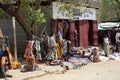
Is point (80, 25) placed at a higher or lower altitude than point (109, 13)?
lower

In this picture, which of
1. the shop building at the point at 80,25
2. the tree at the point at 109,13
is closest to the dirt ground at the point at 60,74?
the shop building at the point at 80,25

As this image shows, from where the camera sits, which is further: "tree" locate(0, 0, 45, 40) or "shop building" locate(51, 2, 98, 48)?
"shop building" locate(51, 2, 98, 48)

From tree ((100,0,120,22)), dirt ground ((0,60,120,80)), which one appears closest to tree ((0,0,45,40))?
dirt ground ((0,60,120,80))

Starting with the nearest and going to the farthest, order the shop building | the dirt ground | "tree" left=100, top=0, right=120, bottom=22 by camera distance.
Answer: the dirt ground < the shop building < "tree" left=100, top=0, right=120, bottom=22

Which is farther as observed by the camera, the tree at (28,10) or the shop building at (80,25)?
the shop building at (80,25)

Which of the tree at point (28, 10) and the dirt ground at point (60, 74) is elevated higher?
the tree at point (28, 10)

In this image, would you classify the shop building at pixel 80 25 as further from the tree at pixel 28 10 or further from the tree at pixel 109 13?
the tree at pixel 109 13

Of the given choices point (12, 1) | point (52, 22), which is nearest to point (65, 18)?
point (52, 22)

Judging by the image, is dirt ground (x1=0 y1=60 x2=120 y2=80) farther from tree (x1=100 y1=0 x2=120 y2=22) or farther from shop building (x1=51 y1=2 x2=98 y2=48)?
tree (x1=100 y1=0 x2=120 y2=22)

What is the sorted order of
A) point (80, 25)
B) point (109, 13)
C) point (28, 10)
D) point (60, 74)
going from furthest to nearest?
point (109, 13), point (80, 25), point (28, 10), point (60, 74)

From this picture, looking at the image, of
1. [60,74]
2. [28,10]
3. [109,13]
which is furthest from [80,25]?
[109,13]

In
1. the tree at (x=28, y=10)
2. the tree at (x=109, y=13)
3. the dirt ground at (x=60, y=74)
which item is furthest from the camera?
the tree at (x=109, y=13)

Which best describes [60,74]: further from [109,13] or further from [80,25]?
[109,13]

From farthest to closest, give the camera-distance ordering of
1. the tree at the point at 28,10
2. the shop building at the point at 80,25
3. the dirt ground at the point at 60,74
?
the shop building at the point at 80,25 → the tree at the point at 28,10 → the dirt ground at the point at 60,74
